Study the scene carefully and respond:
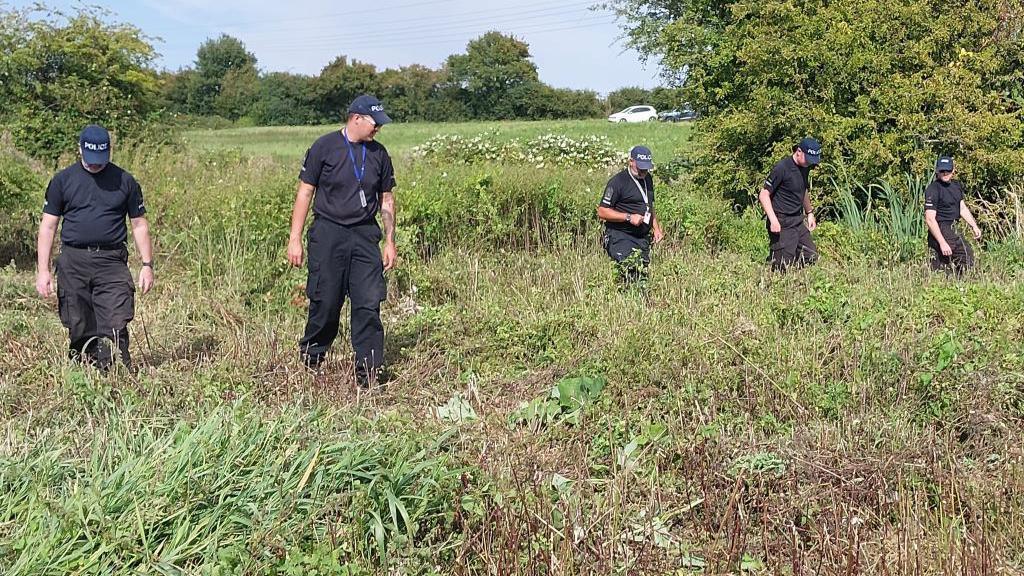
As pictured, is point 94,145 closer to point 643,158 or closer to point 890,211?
point 643,158

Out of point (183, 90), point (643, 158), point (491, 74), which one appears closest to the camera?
point (643, 158)

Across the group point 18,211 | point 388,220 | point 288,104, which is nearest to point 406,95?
point 288,104

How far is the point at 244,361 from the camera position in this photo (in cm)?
552

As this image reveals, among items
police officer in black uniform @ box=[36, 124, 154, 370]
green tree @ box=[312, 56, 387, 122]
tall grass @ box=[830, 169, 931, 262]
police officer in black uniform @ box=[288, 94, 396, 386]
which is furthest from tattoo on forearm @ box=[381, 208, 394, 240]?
green tree @ box=[312, 56, 387, 122]

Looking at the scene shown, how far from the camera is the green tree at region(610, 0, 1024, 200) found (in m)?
10.7

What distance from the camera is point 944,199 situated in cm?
841

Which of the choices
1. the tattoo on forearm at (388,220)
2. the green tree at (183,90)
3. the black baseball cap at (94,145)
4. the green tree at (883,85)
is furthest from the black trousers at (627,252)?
the green tree at (183,90)

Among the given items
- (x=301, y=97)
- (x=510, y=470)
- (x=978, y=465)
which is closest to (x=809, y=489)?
(x=978, y=465)

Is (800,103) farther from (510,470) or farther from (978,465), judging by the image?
(510,470)

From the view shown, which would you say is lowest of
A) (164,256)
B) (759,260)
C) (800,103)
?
(759,260)

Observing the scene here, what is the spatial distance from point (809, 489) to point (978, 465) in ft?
3.00

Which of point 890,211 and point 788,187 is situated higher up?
point 788,187

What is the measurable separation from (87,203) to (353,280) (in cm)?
159

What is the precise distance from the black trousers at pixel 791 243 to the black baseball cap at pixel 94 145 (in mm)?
5568
